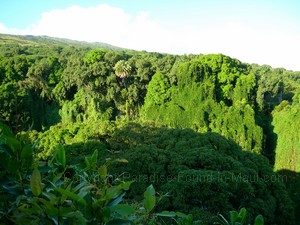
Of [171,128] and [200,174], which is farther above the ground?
[171,128]

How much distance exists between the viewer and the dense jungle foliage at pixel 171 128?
26.2ft

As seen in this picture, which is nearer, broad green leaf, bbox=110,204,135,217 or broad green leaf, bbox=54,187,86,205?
broad green leaf, bbox=54,187,86,205

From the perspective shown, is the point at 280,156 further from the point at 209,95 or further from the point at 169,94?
the point at 169,94

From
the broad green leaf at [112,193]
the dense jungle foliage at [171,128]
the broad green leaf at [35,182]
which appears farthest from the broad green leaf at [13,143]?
the broad green leaf at [112,193]

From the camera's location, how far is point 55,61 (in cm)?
3206

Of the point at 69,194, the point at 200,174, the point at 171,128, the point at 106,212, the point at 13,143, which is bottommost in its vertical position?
the point at 200,174

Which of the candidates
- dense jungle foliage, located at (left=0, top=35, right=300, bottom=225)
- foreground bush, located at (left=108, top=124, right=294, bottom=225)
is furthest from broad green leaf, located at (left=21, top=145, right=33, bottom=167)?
foreground bush, located at (left=108, top=124, right=294, bottom=225)

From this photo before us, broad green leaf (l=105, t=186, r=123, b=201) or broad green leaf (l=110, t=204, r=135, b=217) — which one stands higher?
broad green leaf (l=105, t=186, r=123, b=201)

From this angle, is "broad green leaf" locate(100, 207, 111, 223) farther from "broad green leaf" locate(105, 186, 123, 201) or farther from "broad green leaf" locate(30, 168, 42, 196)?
"broad green leaf" locate(30, 168, 42, 196)

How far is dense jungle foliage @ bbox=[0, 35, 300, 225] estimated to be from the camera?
7.99m

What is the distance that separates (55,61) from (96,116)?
1282 cm

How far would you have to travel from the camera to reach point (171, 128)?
13.6m

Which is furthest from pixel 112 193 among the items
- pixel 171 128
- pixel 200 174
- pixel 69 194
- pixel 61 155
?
pixel 171 128

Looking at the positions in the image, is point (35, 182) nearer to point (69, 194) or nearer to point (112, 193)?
point (69, 194)
